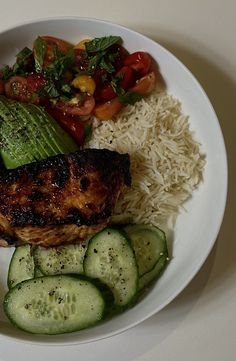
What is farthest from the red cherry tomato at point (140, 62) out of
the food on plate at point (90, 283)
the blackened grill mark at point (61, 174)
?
the food on plate at point (90, 283)

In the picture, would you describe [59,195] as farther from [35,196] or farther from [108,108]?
[108,108]

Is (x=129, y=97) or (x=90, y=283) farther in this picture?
(x=129, y=97)

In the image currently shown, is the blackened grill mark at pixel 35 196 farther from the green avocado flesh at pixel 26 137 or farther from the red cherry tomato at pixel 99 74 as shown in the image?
the red cherry tomato at pixel 99 74

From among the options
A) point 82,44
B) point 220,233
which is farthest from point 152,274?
point 82,44

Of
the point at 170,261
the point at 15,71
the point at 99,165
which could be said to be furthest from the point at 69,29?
the point at 170,261

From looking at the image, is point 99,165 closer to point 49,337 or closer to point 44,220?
point 44,220

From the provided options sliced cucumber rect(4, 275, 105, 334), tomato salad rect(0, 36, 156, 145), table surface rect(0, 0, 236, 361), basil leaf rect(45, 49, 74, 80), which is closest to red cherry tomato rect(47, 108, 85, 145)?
tomato salad rect(0, 36, 156, 145)
